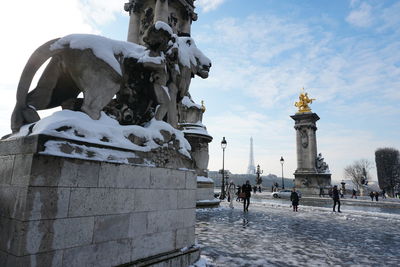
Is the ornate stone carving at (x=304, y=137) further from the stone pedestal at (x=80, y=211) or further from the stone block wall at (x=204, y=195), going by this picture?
the stone pedestal at (x=80, y=211)

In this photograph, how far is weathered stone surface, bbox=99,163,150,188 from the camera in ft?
11.3

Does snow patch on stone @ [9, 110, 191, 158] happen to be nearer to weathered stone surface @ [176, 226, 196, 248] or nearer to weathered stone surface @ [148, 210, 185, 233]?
weathered stone surface @ [148, 210, 185, 233]

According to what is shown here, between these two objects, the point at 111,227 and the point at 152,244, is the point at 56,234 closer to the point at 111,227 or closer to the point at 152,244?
the point at 111,227

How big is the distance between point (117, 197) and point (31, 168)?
1.15 metres

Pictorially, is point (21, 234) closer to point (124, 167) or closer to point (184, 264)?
point (124, 167)

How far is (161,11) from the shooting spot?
17.5 meters

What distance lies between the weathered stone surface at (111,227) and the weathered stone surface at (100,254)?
0.07 m

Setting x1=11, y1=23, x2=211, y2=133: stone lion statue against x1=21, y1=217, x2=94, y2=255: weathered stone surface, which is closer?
x1=21, y1=217, x2=94, y2=255: weathered stone surface

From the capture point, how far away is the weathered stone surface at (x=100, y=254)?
3.02 metres

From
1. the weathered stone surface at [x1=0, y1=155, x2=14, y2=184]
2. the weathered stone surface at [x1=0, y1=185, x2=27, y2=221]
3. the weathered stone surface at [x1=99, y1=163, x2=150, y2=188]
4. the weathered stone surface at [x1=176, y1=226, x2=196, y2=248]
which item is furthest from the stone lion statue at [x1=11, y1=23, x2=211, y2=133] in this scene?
the weathered stone surface at [x1=176, y1=226, x2=196, y2=248]

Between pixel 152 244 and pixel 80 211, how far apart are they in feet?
4.44

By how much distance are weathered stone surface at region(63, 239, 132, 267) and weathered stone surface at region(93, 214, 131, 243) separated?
0.07m

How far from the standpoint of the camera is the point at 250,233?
838 cm

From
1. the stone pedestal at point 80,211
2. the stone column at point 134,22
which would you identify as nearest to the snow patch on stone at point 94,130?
the stone pedestal at point 80,211
